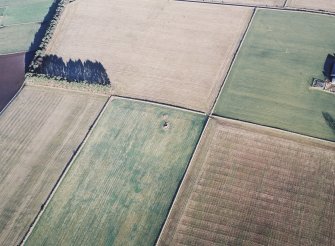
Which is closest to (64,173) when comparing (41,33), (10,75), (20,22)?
(10,75)

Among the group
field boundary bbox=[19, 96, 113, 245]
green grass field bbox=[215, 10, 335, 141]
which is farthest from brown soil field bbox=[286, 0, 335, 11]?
field boundary bbox=[19, 96, 113, 245]

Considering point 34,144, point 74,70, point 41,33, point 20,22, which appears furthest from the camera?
point 20,22

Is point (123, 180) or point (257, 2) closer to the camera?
point (123, 180)

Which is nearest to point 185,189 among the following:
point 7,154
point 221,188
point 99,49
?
point 221,188

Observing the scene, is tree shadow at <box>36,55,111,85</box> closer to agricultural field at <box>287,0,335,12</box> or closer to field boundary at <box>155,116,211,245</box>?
field boundary at <box>155,116,211,245</box>

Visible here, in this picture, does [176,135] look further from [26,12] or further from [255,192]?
[26,12]
